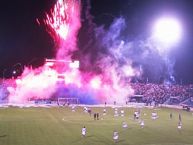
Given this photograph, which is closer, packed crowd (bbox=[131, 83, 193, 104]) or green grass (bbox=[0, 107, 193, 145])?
green grass (bbox=[0, 107, 193, 145])

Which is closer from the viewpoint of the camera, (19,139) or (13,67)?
(19,139)

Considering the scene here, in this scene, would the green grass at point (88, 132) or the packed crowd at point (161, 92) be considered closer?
the green grass at point (88, 132)

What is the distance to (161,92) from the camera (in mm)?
118938

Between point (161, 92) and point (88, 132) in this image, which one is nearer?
point (88, 132)

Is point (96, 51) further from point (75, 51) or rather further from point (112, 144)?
point (112, 144)

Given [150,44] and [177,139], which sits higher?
[150,44]

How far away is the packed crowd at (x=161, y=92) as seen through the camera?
370 feet

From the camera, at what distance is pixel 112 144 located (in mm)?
45031

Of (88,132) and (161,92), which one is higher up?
(161,92)

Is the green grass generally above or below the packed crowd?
below

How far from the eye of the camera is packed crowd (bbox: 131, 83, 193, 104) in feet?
370

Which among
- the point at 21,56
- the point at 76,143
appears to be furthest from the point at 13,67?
the point at 76,143

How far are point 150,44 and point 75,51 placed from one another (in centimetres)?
2732

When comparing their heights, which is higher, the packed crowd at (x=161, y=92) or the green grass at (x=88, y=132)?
the packed crowd at (x=161, y=92)
